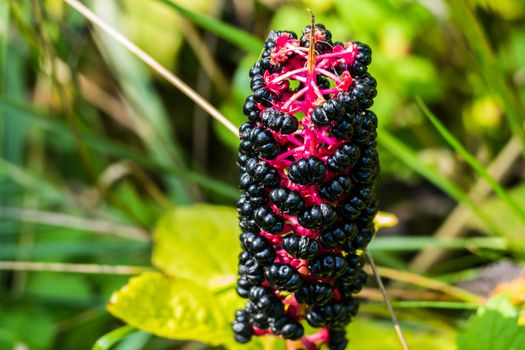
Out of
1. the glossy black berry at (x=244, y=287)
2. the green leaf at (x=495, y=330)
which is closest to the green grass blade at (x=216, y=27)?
the glossy black berry at (x=244, y=287)

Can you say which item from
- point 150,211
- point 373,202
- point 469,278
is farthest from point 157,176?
point 373,202

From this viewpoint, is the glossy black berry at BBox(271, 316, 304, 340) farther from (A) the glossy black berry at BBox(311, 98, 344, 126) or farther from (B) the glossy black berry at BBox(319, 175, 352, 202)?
(A) the glossy black berry at BBox(311, 98, 344, 126)

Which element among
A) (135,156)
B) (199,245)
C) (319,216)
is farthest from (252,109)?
(135,156)

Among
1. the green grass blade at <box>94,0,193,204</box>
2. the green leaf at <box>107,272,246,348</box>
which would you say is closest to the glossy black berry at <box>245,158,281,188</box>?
the green leaf at <box>107,272,246,348</box>

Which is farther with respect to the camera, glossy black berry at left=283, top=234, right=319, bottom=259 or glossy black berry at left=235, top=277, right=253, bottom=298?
glossy black berry at left=235, top=277, right=253, bottom=298

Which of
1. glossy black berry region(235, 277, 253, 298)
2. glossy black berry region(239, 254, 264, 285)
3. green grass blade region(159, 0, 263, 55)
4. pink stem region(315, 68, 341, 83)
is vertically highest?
green grass blade region(159, 0, 263, 55)

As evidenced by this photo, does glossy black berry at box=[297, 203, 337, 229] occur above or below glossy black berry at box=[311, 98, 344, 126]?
below

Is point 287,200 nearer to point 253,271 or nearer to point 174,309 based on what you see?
point 253,271
